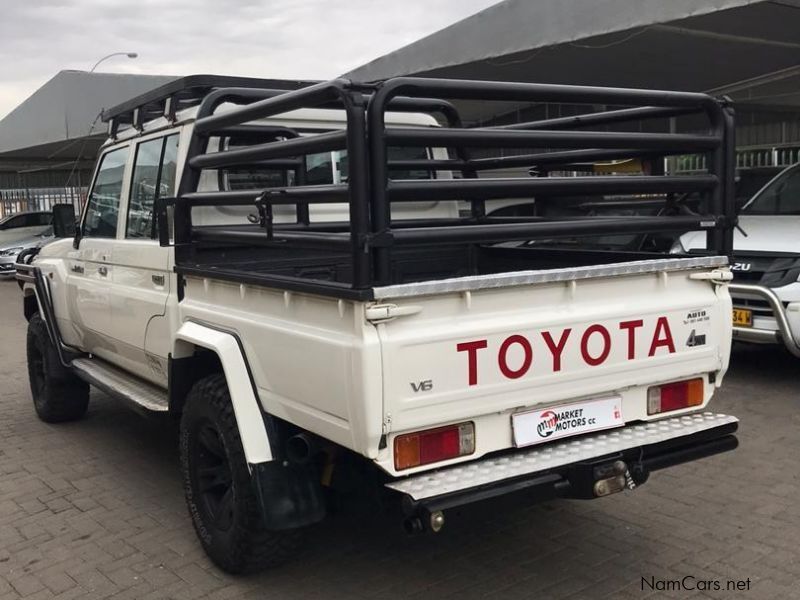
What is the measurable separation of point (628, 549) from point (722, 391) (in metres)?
3.18

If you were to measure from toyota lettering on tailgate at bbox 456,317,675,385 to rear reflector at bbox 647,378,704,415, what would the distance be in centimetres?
20

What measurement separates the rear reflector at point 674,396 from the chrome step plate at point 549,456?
0.19 feet

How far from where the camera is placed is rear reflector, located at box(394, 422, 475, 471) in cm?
280

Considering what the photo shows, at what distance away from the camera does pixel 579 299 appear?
10.4 feet

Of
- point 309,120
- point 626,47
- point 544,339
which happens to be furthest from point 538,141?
point 626,47

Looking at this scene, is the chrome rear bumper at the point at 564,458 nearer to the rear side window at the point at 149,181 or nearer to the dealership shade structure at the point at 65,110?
the rear side window at the point at 149,181

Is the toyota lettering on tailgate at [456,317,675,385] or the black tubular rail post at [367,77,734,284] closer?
the black tubular rail post at [367,77,734,284]

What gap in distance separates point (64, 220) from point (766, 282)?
5318 mm

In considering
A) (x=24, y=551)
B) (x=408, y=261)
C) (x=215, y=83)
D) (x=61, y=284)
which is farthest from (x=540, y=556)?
(x=61, y=284)

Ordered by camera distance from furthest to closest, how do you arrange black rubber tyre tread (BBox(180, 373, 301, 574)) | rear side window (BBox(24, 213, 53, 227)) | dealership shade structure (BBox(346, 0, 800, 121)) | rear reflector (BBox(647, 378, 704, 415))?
rear side window (BBox(24, 213, 53, 227)), dealership shade structure (BBox(346, 0, 800, 121)), rear reflector (BBox(647, 378, 704, 415)), black rubber tyre tread (BBox(180, 373, 301, 574))

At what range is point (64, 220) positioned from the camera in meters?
5.84

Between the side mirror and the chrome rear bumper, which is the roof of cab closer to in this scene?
the side mirror

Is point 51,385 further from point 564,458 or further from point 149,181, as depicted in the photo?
point 564,458

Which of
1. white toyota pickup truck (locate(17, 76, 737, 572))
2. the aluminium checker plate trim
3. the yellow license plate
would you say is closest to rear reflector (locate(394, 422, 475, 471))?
white toyota pickup truck (locate(17, 76, 737, 572))
